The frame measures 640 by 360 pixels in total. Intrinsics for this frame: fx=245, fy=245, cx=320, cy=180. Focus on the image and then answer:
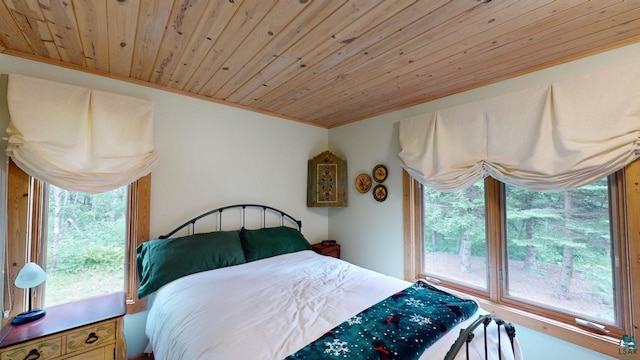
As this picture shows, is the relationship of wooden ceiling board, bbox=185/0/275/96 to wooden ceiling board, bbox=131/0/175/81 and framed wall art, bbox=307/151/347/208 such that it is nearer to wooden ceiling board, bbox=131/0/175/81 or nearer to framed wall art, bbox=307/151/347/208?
wooden ceiling board, bbox=131/0/175/81

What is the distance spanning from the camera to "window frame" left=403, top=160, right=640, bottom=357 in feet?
5.21

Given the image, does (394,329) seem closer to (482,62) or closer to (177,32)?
(482,62)

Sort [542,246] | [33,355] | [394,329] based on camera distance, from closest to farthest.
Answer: [394,329] → [33,355] → [542,246]

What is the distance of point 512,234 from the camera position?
2141 millimetres

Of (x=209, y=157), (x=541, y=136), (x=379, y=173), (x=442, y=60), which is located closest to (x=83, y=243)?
(x=209, y=157)

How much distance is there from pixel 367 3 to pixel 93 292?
9.74ft

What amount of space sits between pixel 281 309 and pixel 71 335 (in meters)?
1.33

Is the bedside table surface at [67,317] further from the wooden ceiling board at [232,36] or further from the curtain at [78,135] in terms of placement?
the wooden ceiling board at [232,36]

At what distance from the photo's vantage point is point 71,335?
1.54 meters

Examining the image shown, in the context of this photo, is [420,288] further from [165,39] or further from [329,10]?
[165,39]

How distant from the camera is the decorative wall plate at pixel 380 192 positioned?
297cm

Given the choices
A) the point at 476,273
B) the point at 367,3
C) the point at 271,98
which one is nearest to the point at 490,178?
the point at 476,273

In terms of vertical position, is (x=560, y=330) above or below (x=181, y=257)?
below

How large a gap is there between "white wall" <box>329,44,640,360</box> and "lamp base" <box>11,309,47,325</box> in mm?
2866
